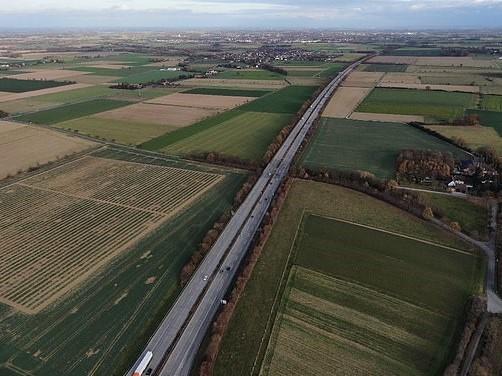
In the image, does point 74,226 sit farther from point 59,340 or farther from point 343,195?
point 343,195

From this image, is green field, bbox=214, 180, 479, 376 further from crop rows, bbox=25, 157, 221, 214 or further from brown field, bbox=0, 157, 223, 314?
crop rows, bbox=25, 157, 221, 214

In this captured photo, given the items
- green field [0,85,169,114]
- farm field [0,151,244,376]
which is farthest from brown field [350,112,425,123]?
green field [0,85,169,114]

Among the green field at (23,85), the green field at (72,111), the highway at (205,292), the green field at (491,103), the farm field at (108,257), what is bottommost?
the green field at (23,85)

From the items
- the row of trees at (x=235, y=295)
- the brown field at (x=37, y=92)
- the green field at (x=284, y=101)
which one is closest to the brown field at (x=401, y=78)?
the green field at (x=284, y=101)

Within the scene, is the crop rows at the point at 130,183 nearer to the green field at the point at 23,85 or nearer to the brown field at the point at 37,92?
the brown field at the point at 37,92

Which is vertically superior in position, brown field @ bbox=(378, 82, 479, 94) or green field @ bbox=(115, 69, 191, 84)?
brown field @ bbox=(378, 82, 479, 94)

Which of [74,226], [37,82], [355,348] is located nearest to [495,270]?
[355,348]

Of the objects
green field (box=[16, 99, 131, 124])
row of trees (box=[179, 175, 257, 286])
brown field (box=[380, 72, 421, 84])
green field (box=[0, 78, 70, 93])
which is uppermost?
brown field (box=[380, 72, 421, 84])

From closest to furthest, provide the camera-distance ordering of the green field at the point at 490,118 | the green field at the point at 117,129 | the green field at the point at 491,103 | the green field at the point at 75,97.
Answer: the green field at the point at 490,118, the green field at the point at 117,129, the green field at the point at 491,103, the green field at the point at 75,97
